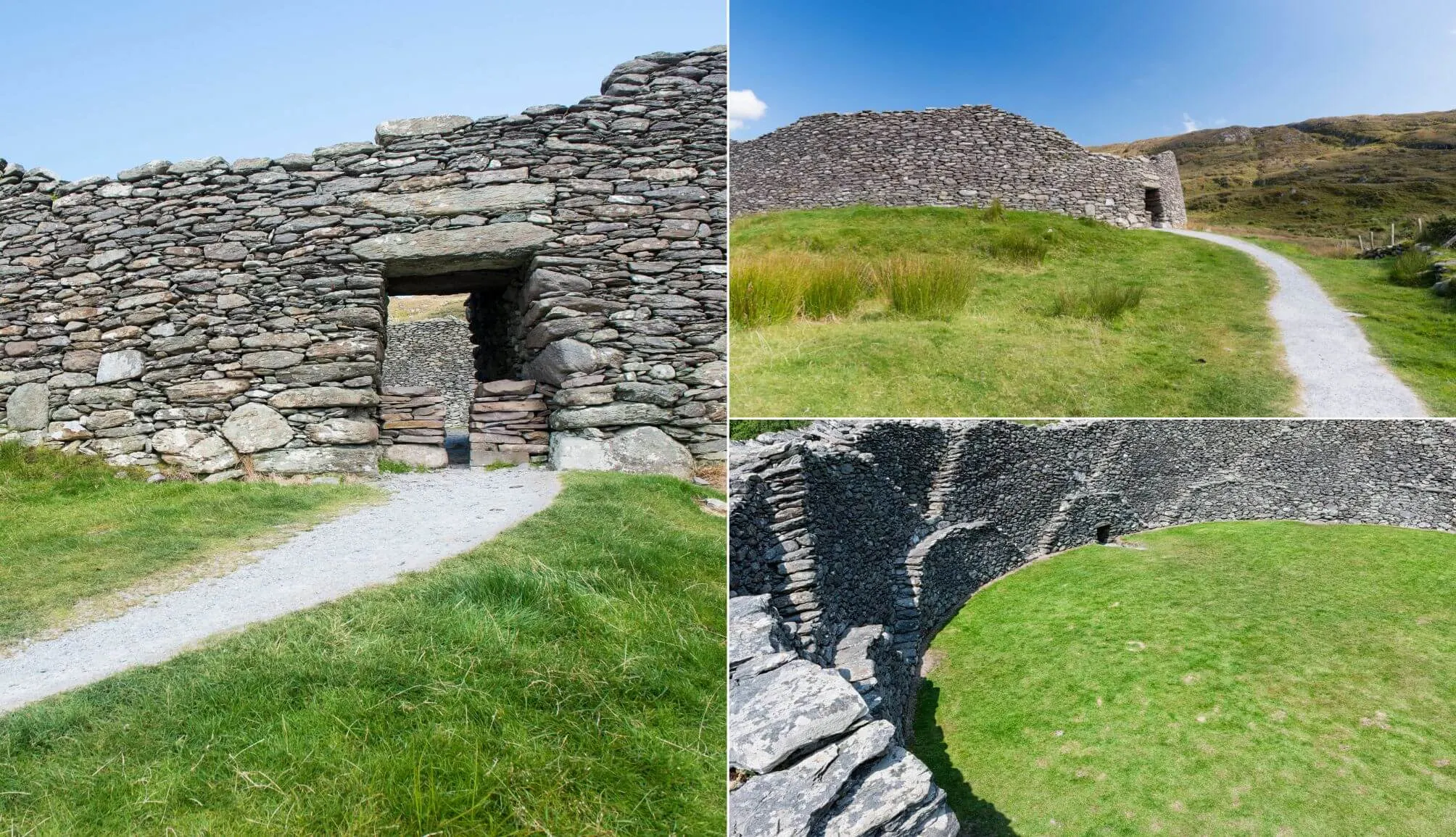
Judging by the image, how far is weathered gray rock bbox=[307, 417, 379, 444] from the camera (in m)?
8.95

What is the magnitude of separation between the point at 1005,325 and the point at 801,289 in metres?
0.75

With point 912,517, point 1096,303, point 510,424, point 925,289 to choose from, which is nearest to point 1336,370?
point 1096,303

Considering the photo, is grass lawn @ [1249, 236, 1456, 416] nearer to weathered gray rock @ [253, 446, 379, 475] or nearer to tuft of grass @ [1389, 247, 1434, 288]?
tuft of grass @ [1389, 247, 1434, 288]

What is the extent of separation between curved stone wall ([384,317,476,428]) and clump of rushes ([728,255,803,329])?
938 inches

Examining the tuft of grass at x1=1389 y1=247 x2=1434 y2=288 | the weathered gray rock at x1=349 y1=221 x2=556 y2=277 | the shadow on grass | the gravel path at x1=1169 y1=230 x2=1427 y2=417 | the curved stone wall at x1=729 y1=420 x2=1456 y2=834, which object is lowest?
the shadow on grass

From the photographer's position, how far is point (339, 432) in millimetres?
8945

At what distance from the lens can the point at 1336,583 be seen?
37.6ft

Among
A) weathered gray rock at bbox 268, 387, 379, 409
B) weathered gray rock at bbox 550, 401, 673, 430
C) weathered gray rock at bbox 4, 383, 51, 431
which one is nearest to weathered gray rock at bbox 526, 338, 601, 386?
weathered gray rock at bbox 550, 401, 673, 430

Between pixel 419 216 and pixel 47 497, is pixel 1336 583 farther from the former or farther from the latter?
pixel 47 497

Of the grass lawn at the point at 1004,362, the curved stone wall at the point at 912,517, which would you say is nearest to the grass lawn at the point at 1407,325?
the grass lawn at the point at 1004,362

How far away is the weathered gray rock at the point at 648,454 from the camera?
28.9 ft

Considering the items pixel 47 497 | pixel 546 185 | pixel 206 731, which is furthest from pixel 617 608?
pixel 47 497

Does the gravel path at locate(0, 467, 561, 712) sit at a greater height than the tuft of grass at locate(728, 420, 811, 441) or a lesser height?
lesser

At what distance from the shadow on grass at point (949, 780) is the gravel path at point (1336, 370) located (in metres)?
3.31
